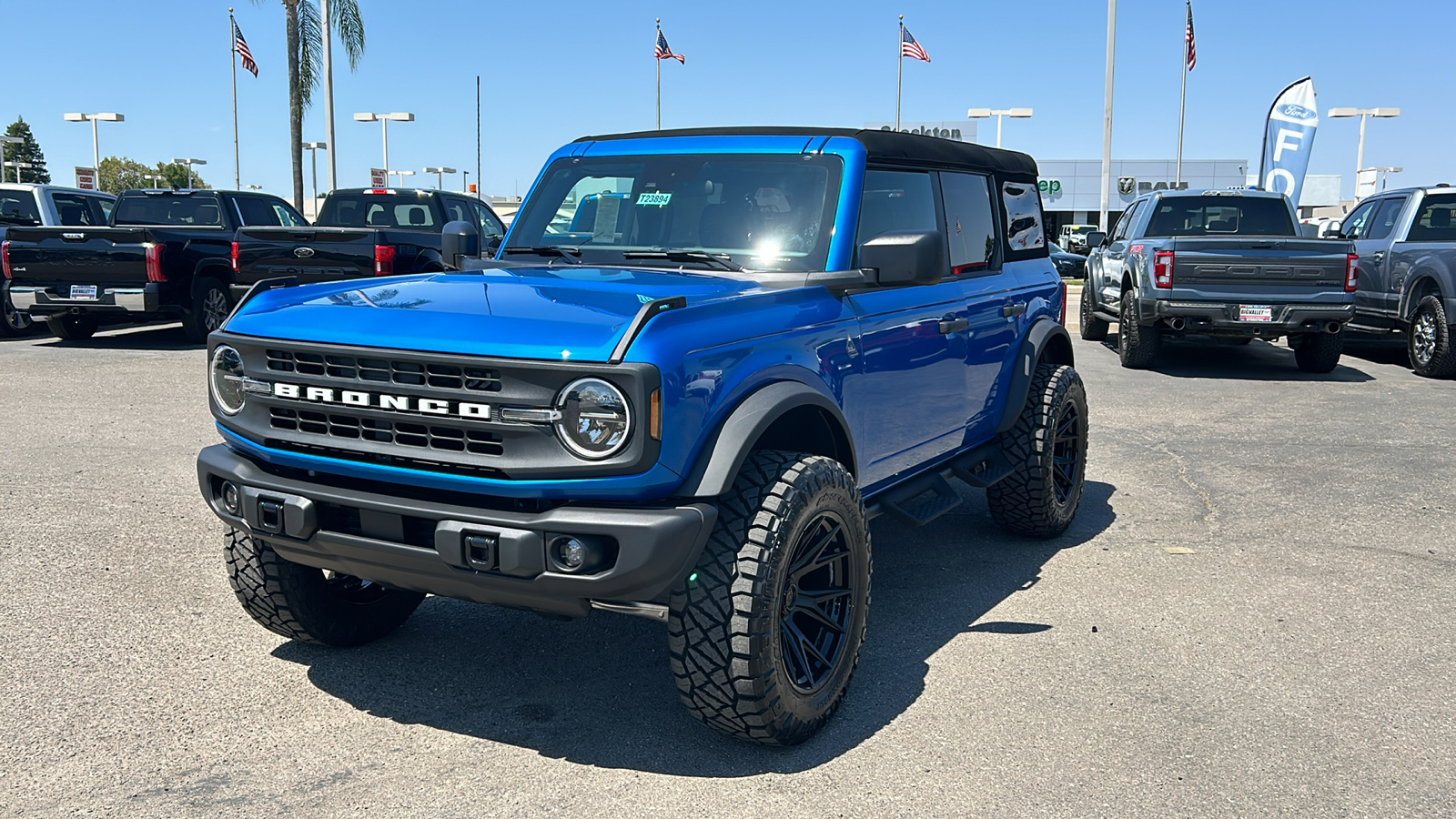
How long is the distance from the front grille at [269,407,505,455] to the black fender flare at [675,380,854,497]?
0.54 m

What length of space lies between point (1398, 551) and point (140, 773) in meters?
5.53

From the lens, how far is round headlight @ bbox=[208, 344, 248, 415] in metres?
3.75

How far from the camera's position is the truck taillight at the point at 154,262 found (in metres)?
13.2

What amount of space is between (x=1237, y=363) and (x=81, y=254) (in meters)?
13.0

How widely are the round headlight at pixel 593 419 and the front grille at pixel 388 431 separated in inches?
8.1

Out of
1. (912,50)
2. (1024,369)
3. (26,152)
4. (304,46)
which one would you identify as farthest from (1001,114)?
(26,152)

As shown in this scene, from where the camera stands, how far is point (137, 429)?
8.62 metres

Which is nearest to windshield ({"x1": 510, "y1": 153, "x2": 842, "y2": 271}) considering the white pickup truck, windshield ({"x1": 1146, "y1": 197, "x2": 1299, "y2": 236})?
windshield ({"x1": 1146, "y1": 197, "x2": 1299, "y2": 236})

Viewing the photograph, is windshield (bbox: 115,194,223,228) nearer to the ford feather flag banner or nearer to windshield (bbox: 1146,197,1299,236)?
windshield (bbox: 1146,197,1299,236)

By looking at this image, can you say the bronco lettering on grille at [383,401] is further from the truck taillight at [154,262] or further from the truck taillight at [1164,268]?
the truck taillight at [154,262]

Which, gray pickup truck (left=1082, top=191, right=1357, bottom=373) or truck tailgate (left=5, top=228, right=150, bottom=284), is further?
truck tailgate (left=5, top=228, right=150, bottom=284)

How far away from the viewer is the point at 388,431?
11.2 ft

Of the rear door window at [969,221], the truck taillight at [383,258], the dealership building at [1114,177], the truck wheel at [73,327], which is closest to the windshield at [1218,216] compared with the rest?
the truck taillight at [383,258]

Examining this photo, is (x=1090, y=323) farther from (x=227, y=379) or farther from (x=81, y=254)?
(x=227, y=379)
